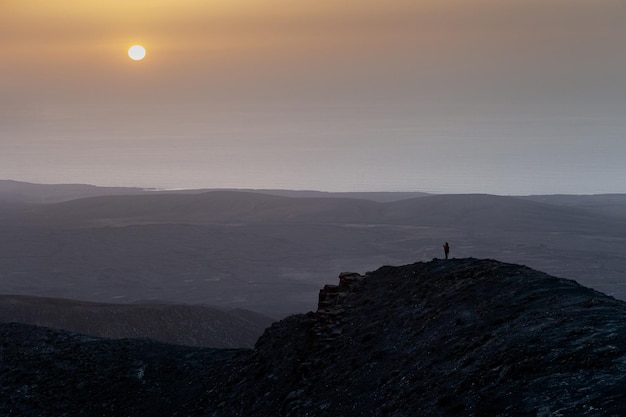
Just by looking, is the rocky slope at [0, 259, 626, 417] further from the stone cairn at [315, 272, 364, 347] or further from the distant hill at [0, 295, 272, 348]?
the distant hill at [0, 295, 272, 348]

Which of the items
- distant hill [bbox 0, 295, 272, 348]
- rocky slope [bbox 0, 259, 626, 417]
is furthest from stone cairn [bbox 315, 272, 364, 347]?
distant hill [bbox 0, 295, 272, 348]

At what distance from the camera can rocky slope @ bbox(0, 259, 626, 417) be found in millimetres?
15570

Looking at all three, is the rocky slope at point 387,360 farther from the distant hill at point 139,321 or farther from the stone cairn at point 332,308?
the distant hill at point 139,321

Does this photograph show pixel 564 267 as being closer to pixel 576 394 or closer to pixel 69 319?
pixel 69 319

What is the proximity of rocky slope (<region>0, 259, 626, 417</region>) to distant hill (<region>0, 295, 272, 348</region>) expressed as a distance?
33.5m

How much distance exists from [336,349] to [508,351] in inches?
299

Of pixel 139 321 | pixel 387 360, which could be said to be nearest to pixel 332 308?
pixel 387 360

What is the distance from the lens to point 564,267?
559 feet

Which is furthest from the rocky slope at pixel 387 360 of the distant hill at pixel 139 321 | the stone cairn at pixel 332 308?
the distant hill at pixel 139 321

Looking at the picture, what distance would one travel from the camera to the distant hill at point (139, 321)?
70000 millimetres

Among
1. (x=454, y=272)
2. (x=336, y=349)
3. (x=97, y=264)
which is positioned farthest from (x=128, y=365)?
(x=97, y=264)

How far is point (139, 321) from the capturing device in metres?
72.2

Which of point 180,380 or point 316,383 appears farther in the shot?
point 180,380

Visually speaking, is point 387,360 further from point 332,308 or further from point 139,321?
point 139,321
